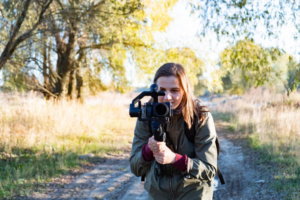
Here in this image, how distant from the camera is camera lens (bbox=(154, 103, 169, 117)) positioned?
1.72 m

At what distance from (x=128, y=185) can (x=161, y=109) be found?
3.67 m

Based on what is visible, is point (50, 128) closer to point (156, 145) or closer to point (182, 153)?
point (182, 153)

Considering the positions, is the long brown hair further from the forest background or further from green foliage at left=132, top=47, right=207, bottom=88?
green foliage at left=132, top=47, right=207, bottom=88

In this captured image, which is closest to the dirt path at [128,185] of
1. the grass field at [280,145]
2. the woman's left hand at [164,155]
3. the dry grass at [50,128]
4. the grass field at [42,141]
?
the grass field at [280,145]

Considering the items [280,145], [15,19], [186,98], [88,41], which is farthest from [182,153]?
[88,41]

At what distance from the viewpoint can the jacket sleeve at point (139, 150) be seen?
2029 millimetres

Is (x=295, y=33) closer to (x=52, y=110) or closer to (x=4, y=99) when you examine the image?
(x=52, y=110)

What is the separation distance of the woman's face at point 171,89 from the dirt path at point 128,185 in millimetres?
2882

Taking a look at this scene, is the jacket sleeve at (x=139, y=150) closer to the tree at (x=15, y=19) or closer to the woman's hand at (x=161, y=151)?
the woman's hand at (x=161, y=151)

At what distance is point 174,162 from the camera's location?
1.84 m

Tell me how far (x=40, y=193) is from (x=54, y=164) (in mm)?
1355

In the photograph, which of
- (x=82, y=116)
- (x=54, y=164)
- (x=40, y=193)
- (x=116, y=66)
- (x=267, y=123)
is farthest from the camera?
(x=116, y=66)

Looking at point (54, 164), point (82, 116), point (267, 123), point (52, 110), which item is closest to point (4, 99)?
point (52, 110)

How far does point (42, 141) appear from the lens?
6941 mm
